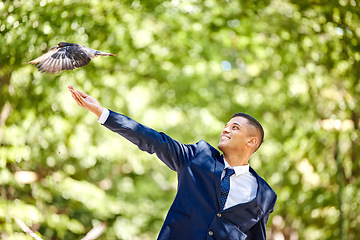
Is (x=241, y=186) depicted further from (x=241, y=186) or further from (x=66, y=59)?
(x=66, y=59)

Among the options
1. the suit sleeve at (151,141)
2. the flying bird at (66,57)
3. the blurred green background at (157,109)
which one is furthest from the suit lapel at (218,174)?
the flying bird at (66,57)

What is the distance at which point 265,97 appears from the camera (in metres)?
2.80

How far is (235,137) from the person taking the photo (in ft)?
7.62

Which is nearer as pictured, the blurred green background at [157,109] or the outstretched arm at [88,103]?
the outstretched arm at [88,103]

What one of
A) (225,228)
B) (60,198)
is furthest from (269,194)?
(60,198)

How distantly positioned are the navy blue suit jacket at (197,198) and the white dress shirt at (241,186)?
32 mm

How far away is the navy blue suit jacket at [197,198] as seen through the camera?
209cm

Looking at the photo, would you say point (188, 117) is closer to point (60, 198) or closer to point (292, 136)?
point (292, 136)

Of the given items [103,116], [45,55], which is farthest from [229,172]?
[45,55]

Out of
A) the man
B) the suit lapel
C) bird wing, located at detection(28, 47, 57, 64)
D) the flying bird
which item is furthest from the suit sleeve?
bird wing, located at detection(28, 47, 57, 64)

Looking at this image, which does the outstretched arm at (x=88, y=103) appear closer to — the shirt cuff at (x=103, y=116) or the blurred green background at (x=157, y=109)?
the shirt cuff at (x=103, y=116)

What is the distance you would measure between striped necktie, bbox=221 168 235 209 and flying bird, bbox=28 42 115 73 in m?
0.82

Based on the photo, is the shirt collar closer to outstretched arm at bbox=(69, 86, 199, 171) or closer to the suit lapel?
the suit lapel

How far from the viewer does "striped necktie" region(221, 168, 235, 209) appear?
217 cm
